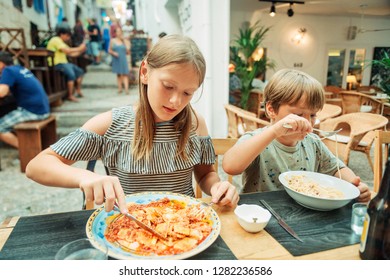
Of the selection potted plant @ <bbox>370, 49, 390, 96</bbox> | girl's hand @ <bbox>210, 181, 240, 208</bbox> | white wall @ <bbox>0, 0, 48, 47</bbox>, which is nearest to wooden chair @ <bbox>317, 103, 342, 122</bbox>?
potted plant @ <bbox>370, 49, 390, 96</bbox>

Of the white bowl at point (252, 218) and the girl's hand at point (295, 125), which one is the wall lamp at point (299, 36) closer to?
the girl's hand at point (295, 125)

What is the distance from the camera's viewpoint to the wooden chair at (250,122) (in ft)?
8.38

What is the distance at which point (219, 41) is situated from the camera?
349 centimetres

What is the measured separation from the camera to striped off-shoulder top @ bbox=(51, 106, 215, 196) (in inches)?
39.9

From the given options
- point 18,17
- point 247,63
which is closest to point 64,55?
point 18,17

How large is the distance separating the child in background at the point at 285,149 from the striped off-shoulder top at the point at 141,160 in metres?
0.18

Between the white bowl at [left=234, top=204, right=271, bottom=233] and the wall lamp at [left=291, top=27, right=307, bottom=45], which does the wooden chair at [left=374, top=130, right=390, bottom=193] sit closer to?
the white bowl at [left=234, top=204, right=271, bottom=233]

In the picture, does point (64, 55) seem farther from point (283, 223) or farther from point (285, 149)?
point (283, 223)

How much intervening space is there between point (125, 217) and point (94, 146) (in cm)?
36

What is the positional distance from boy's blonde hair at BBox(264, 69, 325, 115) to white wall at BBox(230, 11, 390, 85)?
94 cm

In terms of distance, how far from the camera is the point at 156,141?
1.05 metres

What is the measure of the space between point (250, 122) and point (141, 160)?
6.33 ft

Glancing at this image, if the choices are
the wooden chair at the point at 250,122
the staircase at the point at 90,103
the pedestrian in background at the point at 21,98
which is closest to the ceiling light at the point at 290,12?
the staircase at the point at 90,103
